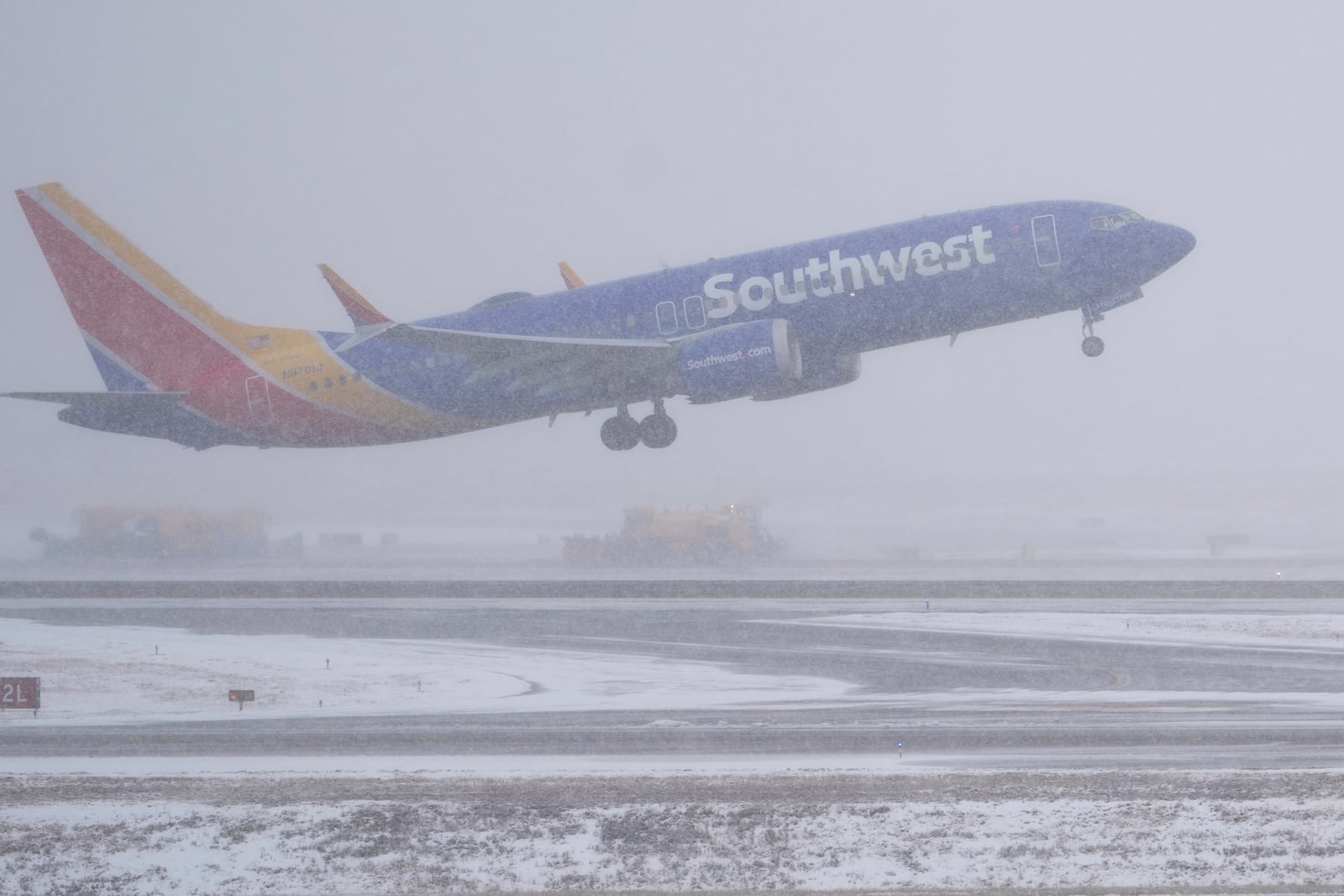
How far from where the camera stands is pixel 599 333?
3522cm

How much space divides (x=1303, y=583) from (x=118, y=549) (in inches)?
1919

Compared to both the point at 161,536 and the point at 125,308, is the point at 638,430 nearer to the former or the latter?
the point at 125,308

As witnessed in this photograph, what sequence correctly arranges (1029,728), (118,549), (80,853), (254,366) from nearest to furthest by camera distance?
(80,853) → (1029,728) → (254,366) → (118,549)

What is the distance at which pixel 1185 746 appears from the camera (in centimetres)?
1930

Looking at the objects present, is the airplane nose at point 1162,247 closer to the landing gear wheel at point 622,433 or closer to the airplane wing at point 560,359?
the airplane wing at point 560,359

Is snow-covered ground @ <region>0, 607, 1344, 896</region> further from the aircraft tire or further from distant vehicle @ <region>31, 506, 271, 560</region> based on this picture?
distant vehicle @ <region>31, 506, 271, 560</region>

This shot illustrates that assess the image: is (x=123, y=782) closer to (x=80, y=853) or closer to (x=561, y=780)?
(x=80, y=853)

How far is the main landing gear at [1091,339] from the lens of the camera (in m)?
32.7

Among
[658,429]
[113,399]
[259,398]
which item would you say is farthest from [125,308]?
[658,429]

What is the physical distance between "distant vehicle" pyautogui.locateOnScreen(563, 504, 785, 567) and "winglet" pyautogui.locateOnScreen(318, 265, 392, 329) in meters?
30.4

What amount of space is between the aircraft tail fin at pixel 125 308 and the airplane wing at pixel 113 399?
716 mm

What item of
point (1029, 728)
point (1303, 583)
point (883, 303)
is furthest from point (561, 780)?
point (1303, 583)

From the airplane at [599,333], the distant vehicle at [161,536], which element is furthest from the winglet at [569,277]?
the distant vehicle at [161,536]

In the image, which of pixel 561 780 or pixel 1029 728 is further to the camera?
pixel 1029 728
